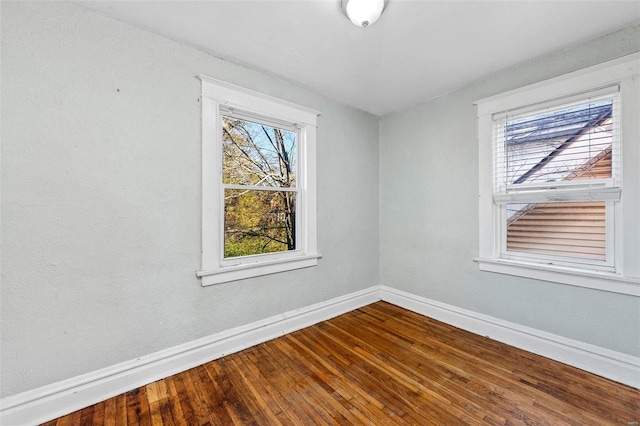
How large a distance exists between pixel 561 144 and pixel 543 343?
Answer: 159cm

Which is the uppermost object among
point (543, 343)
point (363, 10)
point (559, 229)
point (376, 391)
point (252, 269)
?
point (363, 10)

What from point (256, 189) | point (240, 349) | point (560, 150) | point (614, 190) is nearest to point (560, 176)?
point (560, 150)

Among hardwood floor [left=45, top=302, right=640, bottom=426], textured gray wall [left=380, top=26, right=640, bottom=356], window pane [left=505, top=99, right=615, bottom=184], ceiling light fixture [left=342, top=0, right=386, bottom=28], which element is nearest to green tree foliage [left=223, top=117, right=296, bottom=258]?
hardwood floor [left=45, top=302, right=640, bottom=426]

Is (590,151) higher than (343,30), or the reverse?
(343,30)

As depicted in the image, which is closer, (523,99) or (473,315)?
(523,99)

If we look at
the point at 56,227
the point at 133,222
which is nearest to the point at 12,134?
the point at 56,227

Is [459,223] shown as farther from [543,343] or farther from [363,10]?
[363,10]

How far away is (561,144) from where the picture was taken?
203 cm

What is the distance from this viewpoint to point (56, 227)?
1.49 metres

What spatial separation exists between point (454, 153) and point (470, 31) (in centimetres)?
112

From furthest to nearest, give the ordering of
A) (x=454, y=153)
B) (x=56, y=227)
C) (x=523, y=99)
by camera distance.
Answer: (x=454, y=153) → (x=523, y=99) → (x=56, y=227)

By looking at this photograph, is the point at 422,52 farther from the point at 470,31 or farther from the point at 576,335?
the point at 576,335

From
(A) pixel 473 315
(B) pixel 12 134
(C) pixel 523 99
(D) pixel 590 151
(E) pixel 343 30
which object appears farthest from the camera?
(A) pixel 473 315

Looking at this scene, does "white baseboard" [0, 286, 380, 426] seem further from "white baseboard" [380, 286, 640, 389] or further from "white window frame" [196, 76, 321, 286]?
"white baseboard" [380, 286, 640, 389]
